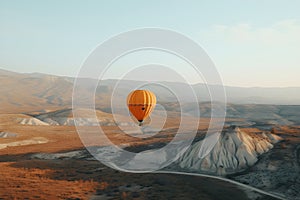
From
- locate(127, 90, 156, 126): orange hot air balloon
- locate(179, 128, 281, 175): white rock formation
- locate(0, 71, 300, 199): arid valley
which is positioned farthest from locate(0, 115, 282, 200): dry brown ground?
locate(127, 90, 156, 126): orange hot air balloon

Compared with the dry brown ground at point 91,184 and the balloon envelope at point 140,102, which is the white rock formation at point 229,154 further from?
the balloon envelope at point 140,102

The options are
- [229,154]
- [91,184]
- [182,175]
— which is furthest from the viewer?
[229,154]

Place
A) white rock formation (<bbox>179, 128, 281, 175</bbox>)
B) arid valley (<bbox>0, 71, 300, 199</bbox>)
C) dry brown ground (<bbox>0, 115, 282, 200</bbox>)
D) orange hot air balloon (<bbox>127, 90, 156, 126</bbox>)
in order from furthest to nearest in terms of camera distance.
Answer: white rock formation (<bbox>179, 128, 281, 175</bbox>), orange hot air balloon (<bbox>127, 90, 156, 126</bbox>), arid valley (<bbox>0, 71, 300, 199</bbox>), dry brown ground (<bbox>0, 115, 282, 200</bbox>)

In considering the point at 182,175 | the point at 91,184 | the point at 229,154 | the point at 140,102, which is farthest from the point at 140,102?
the point at 229,154

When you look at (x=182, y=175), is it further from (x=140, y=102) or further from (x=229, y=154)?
(x=140, y=102)

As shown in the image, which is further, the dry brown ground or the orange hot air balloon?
the orange hot air balloon

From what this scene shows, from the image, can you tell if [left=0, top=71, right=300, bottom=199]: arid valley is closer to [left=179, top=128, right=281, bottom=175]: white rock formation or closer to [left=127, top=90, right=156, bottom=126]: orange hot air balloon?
[left=179, top=128, right=281, bottom=175]: white rock formation

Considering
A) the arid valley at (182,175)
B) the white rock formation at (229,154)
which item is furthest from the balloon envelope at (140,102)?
the white rock formation at (229,154)

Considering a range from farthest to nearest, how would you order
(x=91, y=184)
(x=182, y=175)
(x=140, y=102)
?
(x=182, y=175), (x=91, y=184), (x=140, y=102)

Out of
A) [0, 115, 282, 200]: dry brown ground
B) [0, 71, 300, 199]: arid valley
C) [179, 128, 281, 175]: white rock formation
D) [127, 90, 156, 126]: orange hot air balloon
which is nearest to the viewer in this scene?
[0, 115, 282, 200]: dry brown ground

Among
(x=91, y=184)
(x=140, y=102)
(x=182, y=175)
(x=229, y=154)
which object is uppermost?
(x=140, y=102)
